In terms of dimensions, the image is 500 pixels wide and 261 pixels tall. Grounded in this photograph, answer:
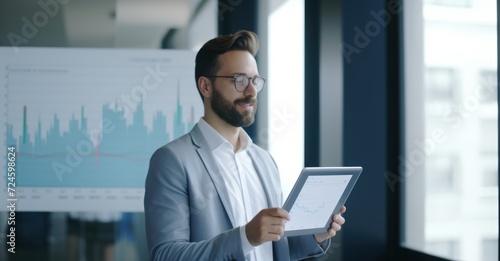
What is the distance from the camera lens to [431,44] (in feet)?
8.32

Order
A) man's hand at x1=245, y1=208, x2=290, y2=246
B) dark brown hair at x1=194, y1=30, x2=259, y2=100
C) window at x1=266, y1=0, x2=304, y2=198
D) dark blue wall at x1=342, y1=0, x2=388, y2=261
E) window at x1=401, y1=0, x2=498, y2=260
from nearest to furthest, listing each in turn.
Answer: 1. man's hand at x1=245, y1=208, x2=290, y2=246
2. dark brown hair at x1=194, y1=30, x2=259, y2=100
3. window at x1=401, y1=0, x2=498, y2=260
4. dark blue wall at x1=342, y1=0, x2=388, y2=261
5. window at x1=266, y1=0, x2=304, y2=198

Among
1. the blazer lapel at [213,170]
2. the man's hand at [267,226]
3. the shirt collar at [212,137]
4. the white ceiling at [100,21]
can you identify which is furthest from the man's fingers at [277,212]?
the white ceiling at [100,21]

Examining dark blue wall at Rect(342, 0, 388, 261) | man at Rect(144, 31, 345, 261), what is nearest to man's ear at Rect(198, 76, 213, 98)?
man at Rect(144, 31, 345, 261)

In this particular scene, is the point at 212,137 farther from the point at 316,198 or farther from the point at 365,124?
the point at 365,124

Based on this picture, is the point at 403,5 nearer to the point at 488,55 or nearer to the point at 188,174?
the point at 488,55

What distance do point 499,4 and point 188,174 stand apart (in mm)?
1147

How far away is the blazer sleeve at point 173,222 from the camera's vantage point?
1.54m

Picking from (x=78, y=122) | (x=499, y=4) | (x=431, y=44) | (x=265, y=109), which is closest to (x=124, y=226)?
(x=78, y=122)

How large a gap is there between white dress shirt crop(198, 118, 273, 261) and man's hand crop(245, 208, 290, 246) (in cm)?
18

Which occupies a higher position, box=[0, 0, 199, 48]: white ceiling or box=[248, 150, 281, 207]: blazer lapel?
box=[0, 0, 199, 48]: white ceiling

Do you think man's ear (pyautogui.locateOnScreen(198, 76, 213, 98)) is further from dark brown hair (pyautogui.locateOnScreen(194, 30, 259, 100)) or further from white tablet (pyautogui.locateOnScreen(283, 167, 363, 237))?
white tablet (pyautogui.locateOnScreen(283, 167, 363, 237))

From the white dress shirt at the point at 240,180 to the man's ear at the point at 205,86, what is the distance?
3.3 inches

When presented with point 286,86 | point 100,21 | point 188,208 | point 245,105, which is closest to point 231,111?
point 245,105

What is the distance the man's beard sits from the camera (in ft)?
5.71
